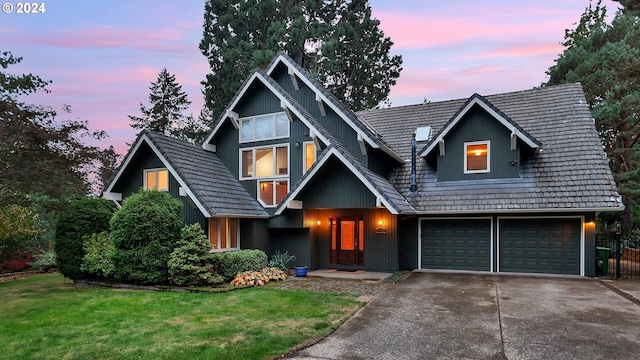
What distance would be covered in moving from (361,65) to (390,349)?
25.4 metres

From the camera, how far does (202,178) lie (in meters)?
13.7

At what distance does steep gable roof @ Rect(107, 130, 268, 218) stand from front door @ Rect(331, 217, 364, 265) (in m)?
2.82

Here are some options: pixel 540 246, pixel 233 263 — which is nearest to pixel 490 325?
pixel 540 246

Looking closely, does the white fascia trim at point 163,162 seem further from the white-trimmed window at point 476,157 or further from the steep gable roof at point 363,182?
the white-trimmed window at point 476,157

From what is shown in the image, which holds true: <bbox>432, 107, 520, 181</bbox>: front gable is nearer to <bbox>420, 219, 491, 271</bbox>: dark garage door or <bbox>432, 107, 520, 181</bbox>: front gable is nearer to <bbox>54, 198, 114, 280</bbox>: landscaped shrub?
<bbox>420, 219, 491, 271</bbox>: dark garage door

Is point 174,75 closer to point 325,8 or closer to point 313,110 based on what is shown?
point 325,8

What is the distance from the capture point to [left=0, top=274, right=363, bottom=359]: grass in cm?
573

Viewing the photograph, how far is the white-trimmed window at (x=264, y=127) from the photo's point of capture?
1523 cm

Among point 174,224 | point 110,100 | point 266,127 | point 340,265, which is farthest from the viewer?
point 110,100

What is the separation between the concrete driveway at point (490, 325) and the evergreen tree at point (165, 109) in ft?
111

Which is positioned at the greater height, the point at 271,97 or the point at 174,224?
the point at 271,97

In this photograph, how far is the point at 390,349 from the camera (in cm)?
579

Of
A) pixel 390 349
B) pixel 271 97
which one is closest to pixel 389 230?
pixel 271 97

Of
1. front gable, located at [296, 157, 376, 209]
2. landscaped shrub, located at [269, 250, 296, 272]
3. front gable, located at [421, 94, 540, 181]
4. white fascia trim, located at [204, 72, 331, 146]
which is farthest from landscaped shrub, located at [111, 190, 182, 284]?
front gable, located at [421, 94, 540, 181]
